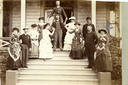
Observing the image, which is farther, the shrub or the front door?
the front door

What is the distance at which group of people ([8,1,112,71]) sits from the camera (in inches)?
98.8

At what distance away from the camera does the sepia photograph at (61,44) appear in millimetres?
2479

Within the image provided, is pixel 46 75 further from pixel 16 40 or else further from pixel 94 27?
pixel 94 27

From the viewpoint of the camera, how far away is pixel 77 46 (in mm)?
2553

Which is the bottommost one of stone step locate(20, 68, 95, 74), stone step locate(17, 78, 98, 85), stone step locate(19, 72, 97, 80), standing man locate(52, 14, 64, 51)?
stone step locate(17, 78, 98, 85)

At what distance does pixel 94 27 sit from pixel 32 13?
48 centimetres

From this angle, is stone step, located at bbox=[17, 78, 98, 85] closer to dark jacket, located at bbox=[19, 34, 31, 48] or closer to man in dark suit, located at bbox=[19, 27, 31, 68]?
man in dark suit, located at bbox=[19, 27, 31, 68]

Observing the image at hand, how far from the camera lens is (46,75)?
2.49 metres

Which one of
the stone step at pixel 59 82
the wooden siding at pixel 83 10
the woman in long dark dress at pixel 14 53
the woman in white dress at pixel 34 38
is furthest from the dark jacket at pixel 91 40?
the woman in long dark dress at pixel 14 53

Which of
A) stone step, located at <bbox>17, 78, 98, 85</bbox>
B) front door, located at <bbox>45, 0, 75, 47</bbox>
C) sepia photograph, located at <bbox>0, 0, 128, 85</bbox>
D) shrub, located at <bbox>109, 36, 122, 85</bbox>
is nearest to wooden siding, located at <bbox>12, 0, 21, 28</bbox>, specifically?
sepia photograph, located at <bbox>0, 0, 128, 85</bbox>

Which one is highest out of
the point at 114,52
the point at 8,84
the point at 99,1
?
the point at 99,1

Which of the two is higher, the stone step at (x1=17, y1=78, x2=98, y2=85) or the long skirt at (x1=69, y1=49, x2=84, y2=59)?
the long skirt at (x1=69, y1=49, x2=84, y2=59)

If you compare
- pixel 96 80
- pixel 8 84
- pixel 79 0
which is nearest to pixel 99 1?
pixel 79 0

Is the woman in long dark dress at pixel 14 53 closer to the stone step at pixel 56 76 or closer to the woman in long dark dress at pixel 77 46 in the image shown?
the stone step at pixel 56 76
